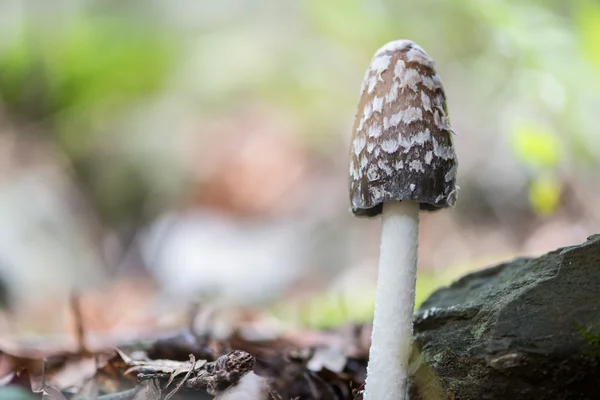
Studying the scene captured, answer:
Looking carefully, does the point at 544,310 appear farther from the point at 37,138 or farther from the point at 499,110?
the point at 37,138

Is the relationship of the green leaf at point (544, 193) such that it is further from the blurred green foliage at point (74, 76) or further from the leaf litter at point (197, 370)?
the blurred green foliage at point (74, 76)

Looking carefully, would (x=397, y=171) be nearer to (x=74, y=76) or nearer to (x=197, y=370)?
(x=197, y=370)

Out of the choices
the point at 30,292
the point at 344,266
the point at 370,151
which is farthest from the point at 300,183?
the point at 370,151

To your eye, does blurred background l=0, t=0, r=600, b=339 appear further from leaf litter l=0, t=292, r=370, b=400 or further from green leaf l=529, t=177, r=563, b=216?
leaf litter l=0, t=292, r=370, b=400

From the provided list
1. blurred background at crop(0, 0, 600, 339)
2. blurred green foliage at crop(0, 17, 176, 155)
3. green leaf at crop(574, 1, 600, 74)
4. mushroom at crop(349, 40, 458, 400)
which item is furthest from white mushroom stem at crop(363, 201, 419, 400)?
blurred green foliage at crop(0, 17, 176, 155)

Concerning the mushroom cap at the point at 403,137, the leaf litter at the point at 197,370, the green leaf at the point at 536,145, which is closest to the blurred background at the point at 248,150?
the green leaf at the point at 536,145

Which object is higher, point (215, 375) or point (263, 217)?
point (263, 217)
